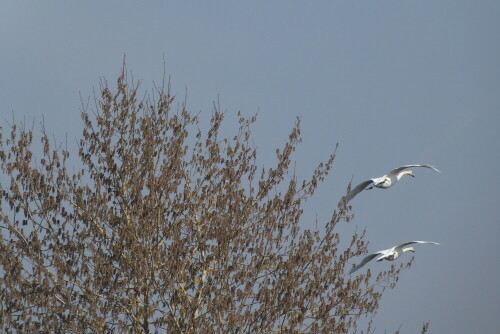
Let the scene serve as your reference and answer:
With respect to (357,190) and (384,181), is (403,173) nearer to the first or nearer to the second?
(384,181)

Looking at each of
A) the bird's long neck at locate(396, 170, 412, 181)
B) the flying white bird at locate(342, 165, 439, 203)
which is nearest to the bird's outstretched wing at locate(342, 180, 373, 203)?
the flying white bird at locate(342, 165, 439, 203)

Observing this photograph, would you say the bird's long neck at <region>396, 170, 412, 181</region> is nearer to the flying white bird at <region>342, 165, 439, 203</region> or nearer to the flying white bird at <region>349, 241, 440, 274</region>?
the flying white bird at <region>342, 165, 439, 203</region>

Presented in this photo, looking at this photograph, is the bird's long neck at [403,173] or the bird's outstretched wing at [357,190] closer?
the bird's outstretched wing at [357,190]

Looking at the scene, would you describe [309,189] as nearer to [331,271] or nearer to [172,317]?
[331,271]

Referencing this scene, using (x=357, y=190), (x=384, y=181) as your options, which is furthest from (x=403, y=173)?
(x=357, y=190)

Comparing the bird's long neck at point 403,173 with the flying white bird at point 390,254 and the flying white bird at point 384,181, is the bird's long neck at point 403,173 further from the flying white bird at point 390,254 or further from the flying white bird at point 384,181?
the flying white bird at point 390,254

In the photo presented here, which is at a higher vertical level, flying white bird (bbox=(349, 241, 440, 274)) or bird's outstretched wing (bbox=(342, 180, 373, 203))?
bird's outstretched wing (bbox=(342, 180, 373, 203))

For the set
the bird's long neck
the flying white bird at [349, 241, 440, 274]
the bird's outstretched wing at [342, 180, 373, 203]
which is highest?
the bird's long neck

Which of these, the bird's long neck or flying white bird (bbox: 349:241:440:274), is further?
the bird's long neck

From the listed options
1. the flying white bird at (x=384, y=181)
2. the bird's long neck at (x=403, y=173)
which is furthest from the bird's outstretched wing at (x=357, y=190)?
the bird's long neck at (x=403, y=173)

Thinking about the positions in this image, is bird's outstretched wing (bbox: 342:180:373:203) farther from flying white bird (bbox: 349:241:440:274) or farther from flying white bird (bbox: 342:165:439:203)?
flying white bird (bbox: 349:241:440:274)

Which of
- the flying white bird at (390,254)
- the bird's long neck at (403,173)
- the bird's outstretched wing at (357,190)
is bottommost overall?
the flying white bird at (390,254)

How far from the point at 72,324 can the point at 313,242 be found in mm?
2902

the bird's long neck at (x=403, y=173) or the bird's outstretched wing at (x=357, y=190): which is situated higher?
the bird's long neck at (x=403, y=173)
